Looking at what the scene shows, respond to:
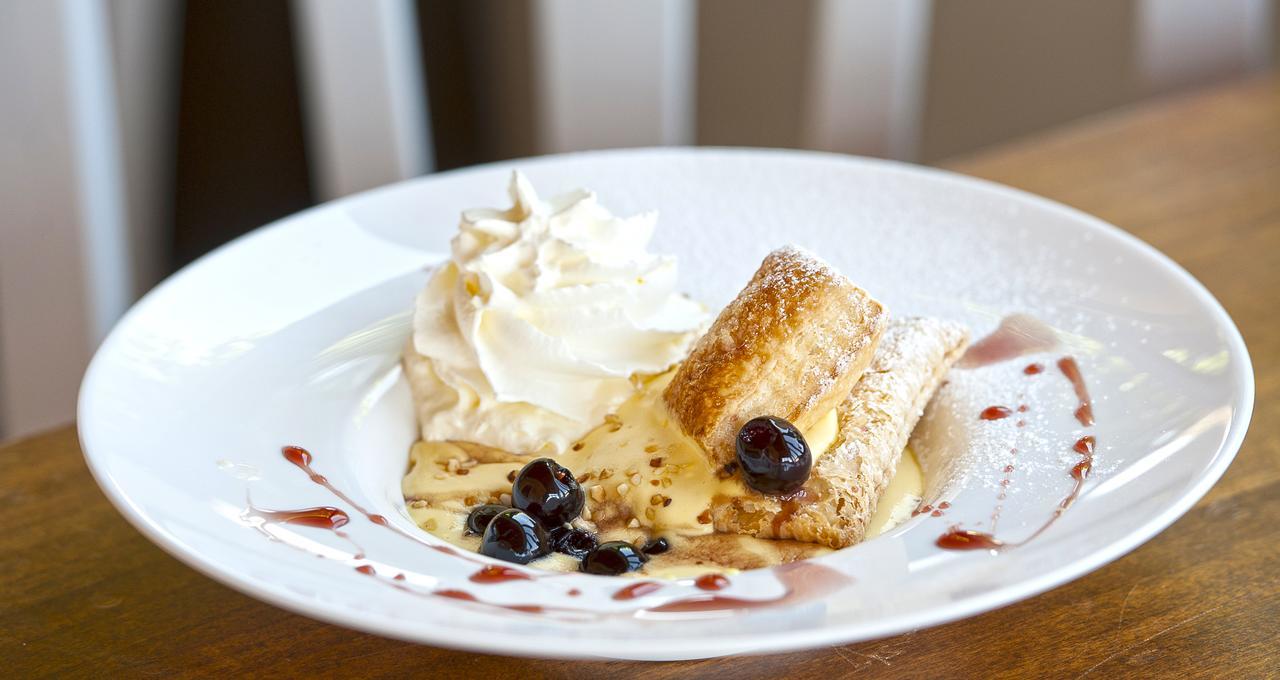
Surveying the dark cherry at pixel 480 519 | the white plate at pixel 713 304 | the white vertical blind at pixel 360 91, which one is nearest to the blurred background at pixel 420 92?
the white vertical blind at pixel 360 91

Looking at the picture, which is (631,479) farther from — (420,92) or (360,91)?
(420,92)

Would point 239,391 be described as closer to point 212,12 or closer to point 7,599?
point 7,599

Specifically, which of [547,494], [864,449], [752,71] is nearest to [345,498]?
[547,494]

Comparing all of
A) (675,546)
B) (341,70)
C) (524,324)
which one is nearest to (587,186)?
(524,324)

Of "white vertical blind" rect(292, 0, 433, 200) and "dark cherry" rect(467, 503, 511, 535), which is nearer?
"dark cherry" rect(467, 503, 511, 535)

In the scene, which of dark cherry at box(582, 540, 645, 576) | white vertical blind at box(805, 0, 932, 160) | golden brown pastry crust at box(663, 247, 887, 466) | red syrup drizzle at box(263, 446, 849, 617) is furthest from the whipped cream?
white vertical blind at box(805, 0, 932, 160)

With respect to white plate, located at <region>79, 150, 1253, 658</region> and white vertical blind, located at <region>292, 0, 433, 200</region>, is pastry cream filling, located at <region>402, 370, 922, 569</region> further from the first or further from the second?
white vertical blind, located at <region>292, 0, 433, 200</region>
